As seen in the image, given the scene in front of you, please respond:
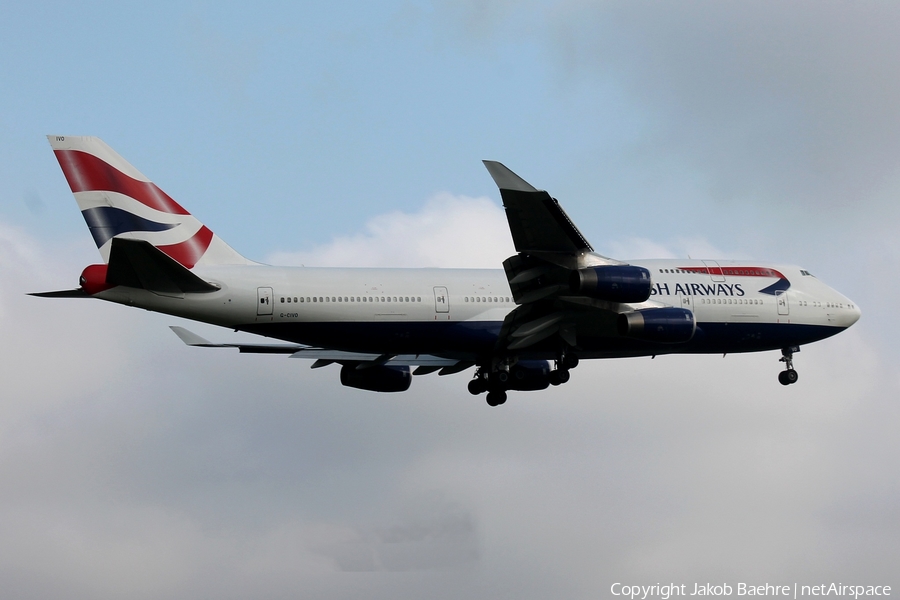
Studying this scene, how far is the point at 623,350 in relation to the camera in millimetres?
36875

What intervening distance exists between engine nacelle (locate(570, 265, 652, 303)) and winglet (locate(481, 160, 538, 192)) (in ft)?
11.4

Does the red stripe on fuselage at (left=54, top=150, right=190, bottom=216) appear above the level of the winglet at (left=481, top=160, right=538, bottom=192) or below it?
above

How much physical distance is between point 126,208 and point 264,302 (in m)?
5.69

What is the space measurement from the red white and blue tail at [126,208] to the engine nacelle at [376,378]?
726 centimetres

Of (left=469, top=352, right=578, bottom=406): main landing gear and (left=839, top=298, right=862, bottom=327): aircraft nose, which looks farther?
(left=839, top=298, right=862, bottom=327): aircraft nose

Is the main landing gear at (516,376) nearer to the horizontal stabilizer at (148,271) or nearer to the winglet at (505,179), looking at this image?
the winglet at (505,179)

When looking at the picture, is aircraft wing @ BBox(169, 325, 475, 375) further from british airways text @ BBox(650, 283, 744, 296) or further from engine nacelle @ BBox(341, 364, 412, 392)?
british airways text @ BBox(650, 283, 744, 296)

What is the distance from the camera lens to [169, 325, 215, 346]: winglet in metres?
A: 37.0

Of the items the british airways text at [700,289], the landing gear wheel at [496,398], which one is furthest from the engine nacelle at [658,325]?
the landing gear wheel at [496,398]

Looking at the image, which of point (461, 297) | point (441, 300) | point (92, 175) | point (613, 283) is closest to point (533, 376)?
point (461, 297)

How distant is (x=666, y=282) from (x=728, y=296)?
8.16 feet

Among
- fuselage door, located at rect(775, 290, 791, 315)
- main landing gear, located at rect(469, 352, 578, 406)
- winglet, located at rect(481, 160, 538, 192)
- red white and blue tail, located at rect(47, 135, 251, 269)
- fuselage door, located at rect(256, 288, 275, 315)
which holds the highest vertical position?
red white and blue tail, located at rect(47, 135, 251, 269)

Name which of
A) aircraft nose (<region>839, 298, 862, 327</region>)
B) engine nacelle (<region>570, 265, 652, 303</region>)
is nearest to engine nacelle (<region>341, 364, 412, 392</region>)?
engine nacelle (<region>570, 265, 652, 303</region>)

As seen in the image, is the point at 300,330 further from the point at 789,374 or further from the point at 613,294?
the point at 789,374
